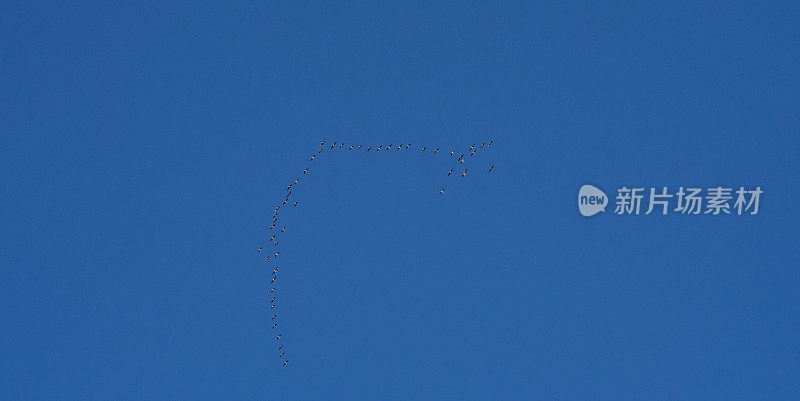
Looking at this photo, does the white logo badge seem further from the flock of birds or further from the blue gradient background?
the flock of birds

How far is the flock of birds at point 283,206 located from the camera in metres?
1.24

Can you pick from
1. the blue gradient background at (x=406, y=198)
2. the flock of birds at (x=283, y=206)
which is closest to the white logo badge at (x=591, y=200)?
the blue gradient background at (x=406, y=198)

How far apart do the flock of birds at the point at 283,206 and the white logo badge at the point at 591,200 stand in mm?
199

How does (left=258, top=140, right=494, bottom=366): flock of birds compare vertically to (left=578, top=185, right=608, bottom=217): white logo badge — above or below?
above

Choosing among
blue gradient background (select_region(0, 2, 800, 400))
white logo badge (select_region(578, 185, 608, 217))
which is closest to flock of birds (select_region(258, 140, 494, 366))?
blue gradient background (select_region(0, 2, 800, 400))

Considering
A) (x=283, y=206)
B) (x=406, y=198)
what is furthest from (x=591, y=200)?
(x=283, y=206)

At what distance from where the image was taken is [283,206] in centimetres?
127

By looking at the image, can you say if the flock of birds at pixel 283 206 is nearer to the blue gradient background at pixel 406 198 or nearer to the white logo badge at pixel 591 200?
the blue gradient background at pixel 406 198

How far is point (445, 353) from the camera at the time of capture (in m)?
1.29

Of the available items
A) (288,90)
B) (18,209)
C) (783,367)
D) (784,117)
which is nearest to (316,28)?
(288,90)

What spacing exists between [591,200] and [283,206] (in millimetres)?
655

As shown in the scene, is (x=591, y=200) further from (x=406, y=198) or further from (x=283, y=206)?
(x=283, y=206)

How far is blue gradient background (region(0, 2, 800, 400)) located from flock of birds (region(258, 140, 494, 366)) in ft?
0.05

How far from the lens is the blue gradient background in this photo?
1207 mm
